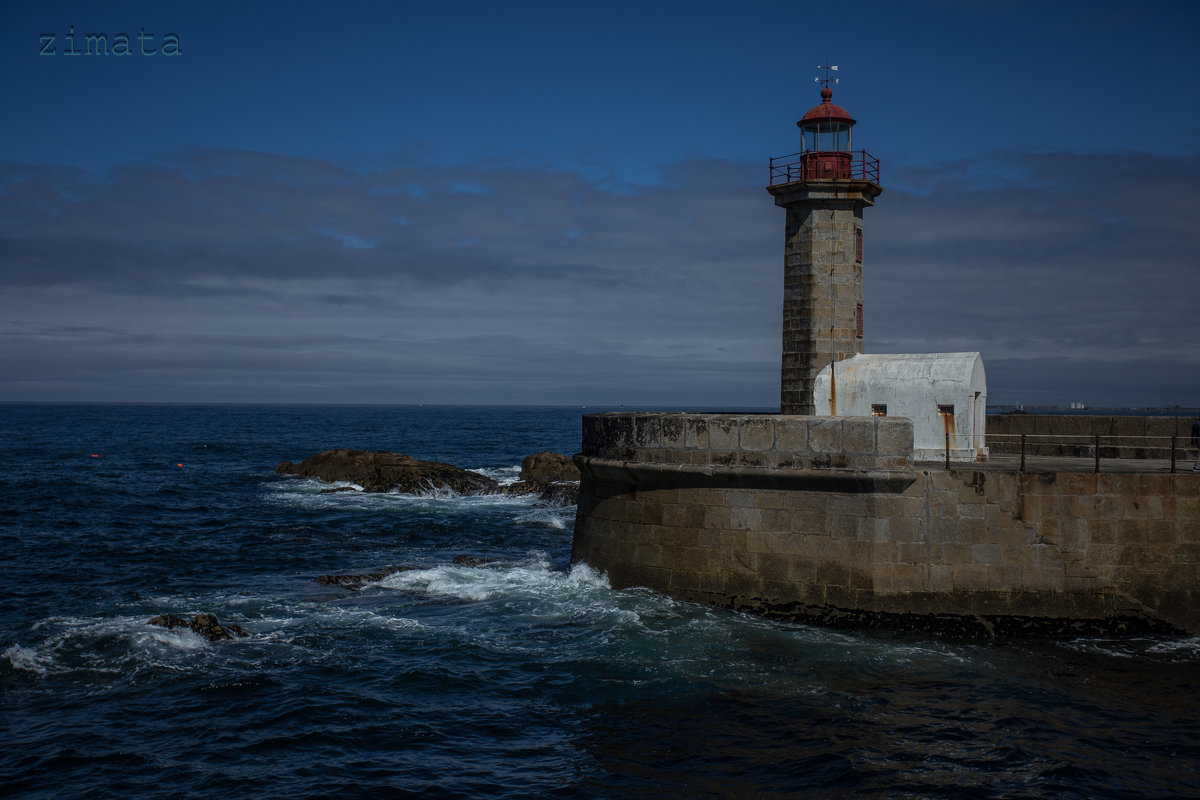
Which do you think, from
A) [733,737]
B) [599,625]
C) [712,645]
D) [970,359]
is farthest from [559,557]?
[733,737]

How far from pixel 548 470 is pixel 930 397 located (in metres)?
20.1

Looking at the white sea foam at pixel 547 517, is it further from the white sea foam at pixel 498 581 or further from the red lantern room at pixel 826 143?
the red lantern room at pixel 826 143

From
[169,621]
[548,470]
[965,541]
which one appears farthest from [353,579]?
[548,470]

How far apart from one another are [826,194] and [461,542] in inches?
451

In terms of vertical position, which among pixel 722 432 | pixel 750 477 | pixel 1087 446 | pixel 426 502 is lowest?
pixel 426 502

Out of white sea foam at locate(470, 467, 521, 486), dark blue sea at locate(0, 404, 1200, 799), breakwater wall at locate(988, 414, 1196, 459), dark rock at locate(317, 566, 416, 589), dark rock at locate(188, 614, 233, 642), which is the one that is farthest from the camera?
white sea foam at locate(470, 467, 521, 486)

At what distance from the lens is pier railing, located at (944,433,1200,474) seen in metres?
15.6

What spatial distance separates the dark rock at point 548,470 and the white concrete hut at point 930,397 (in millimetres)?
18090

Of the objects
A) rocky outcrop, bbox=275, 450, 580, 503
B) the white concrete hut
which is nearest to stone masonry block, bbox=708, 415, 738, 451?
the white concrete hut

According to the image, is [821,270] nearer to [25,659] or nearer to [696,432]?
[696,432]

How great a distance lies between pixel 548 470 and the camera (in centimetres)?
3403

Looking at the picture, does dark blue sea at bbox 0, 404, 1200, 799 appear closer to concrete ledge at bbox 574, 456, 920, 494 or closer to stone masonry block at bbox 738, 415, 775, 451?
concrete ledge at bbox 574, 456, 920, 494

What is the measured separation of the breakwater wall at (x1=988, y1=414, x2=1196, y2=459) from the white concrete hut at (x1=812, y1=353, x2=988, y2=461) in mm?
792

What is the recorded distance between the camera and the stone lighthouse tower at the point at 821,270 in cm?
1770
